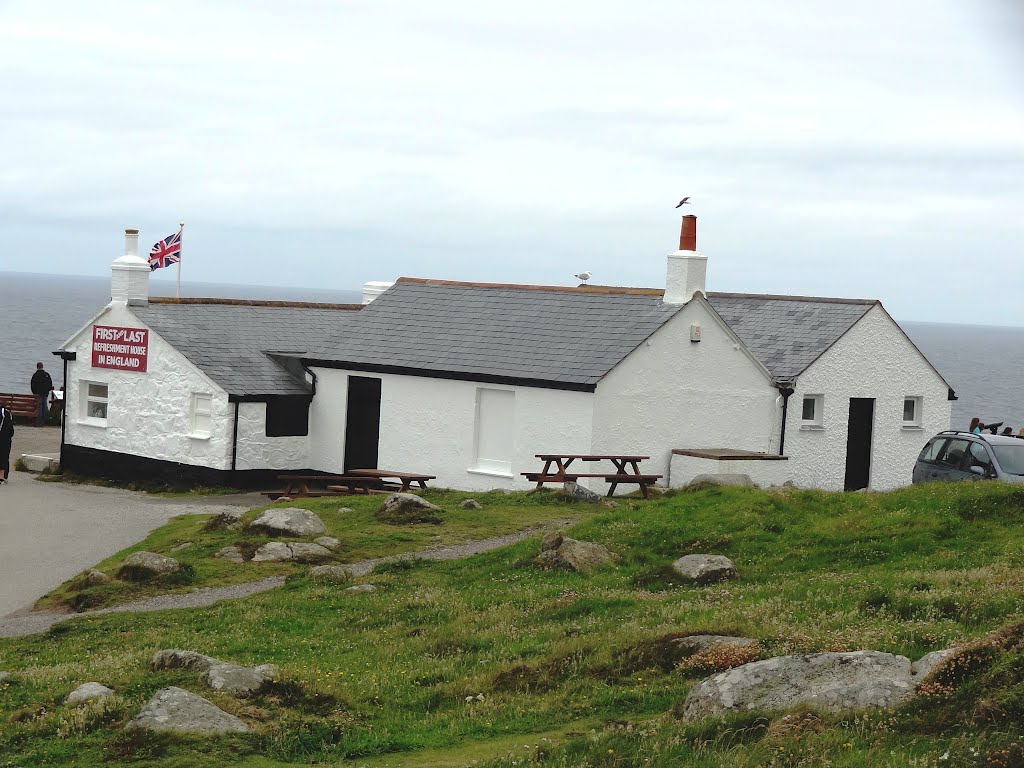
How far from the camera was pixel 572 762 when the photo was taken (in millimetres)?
9203

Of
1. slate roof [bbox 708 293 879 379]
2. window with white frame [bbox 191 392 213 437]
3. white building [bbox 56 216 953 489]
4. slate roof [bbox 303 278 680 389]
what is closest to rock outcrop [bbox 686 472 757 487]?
white building [bbox 56 216 953 489]

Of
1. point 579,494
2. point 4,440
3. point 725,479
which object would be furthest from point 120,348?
point 725,479

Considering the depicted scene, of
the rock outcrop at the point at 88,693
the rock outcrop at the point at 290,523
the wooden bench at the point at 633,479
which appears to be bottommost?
the rock outcrop at the point at 88,693

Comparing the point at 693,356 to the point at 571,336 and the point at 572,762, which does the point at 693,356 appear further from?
the point at 572,762

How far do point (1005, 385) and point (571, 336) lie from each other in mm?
114040

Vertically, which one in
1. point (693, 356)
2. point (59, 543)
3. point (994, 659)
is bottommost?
point (59, 543)

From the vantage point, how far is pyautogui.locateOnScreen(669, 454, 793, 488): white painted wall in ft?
101

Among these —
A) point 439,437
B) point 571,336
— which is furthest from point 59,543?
point 571,336

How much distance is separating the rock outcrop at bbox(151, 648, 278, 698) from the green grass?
19 cm

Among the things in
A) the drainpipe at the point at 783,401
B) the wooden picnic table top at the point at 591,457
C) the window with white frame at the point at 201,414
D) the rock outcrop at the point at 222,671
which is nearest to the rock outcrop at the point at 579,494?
the wooden picnic table top at the point at 591,457

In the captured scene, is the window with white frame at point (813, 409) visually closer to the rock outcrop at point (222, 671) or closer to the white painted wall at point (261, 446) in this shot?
the white painted wall at point (261, 446)

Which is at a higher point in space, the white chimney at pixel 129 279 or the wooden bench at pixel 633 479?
the white chimney at pixel 129 279

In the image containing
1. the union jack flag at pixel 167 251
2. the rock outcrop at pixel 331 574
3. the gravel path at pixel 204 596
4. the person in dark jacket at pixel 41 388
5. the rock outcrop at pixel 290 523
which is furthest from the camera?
the person in dark jacket at pixel 41 388

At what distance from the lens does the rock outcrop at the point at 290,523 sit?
75.2 feet
